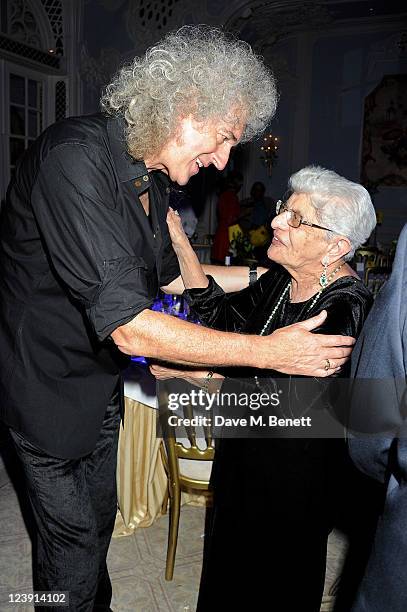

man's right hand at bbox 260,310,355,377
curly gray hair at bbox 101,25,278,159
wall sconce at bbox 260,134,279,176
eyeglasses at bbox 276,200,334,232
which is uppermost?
wall sconce at bbox 260,134,279,176

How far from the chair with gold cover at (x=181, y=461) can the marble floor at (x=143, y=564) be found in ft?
0.30

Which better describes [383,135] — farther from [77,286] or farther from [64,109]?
[77,286]

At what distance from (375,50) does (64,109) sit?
5.81 meters

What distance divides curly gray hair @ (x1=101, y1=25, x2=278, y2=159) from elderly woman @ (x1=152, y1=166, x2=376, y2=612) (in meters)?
0.42

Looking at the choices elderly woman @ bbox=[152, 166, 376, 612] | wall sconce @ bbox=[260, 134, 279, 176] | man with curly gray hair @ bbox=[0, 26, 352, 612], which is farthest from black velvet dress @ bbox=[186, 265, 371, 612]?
wall sconce @ bbox=[260, 134, 279, 176]

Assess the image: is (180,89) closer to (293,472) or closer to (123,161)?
(123,161)

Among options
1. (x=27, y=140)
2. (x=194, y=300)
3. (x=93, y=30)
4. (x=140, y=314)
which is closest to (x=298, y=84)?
(x=93, y=30)

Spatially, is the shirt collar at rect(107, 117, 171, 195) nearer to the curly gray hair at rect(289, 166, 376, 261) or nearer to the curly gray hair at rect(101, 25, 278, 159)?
the curly gray hair at rect(101, 25, 278, 159)

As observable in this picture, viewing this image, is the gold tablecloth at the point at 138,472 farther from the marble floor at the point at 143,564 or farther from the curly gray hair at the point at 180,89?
the curly gray hair at the point at 180,89

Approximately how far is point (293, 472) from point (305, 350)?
452mm

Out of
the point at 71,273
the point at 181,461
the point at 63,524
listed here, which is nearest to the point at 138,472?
the point at 181,461

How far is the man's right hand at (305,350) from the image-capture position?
1.30m

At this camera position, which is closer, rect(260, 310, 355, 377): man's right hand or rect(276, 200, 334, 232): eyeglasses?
rect(260, 310, 355, 377): man's right hand

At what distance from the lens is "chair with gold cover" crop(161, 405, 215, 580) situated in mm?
2199
